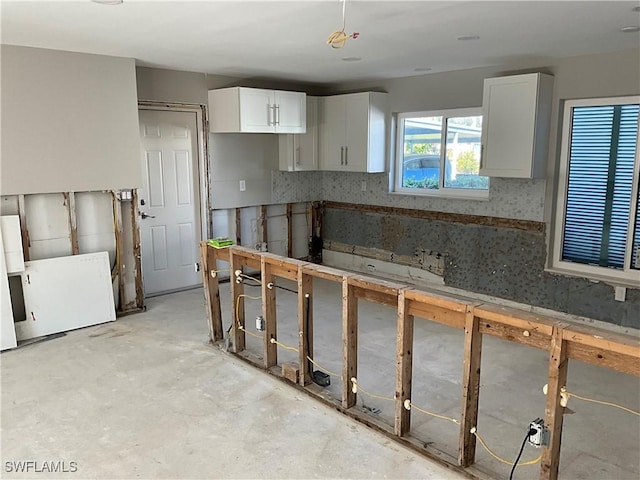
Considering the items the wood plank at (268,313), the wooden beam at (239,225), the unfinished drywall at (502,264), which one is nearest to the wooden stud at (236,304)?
Result: the wood plank at (268,313)

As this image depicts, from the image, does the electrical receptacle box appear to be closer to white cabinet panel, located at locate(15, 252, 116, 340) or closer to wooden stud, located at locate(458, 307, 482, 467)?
wooden stud, located at locate(458, 307, 482, 467)

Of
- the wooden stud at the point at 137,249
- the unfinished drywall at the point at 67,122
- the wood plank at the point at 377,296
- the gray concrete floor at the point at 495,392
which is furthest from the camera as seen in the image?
the wooden stud at the point at 137,249

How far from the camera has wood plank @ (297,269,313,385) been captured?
339cm

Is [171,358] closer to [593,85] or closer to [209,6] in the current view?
[209,6]

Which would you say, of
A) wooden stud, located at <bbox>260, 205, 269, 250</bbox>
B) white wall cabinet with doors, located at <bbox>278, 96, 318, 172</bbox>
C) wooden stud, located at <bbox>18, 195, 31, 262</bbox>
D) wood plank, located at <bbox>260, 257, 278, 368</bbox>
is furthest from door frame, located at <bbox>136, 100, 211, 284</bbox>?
wood plank, located at <bbox>260, 257, 278, 368</bbox>

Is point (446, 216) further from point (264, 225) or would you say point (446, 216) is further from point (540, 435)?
point (540, 435)

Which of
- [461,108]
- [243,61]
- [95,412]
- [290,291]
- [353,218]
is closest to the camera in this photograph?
[95,412]

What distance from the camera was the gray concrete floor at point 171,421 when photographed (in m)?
2.63

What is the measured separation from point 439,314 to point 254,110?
376 centimetres

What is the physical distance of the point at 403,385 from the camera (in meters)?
2.86

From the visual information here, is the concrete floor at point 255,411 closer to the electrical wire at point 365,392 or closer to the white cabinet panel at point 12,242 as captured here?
the electrical wire at point 365,392

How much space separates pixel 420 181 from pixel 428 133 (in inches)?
22.6

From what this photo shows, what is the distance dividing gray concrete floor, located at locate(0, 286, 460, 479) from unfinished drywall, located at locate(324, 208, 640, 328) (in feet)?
6.99

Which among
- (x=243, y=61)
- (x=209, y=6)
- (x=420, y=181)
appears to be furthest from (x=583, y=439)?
(x=243, y=61)
